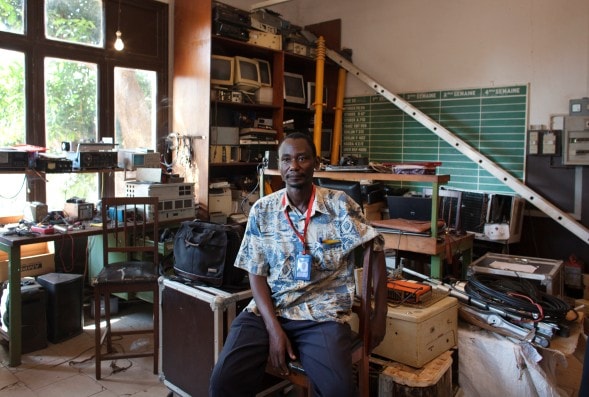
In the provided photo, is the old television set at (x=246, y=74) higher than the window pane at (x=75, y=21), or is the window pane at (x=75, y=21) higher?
the window pane at (x=75, y=21)

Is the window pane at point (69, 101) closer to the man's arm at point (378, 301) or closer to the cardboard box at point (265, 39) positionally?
the cardboard box at point (265, 39)

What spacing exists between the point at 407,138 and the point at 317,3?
6.58ft

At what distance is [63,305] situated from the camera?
11.1ft

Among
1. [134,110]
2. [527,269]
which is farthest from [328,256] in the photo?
[134,110]

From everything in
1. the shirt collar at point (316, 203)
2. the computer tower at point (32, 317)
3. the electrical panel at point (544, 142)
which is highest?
A: the electrical panel at point (544, 142)

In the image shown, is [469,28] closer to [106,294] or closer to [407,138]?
[407,138]

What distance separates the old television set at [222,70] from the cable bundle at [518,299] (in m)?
2.92

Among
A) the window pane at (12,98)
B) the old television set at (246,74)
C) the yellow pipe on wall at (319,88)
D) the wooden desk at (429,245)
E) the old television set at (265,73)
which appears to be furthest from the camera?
the yellow pipe on wall at (319,88)

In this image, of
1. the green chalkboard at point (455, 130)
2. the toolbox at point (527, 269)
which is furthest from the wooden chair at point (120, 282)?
the green chalkboard at point (455, 130)

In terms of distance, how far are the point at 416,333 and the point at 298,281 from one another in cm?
65

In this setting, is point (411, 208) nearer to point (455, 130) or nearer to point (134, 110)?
point (455, 130)

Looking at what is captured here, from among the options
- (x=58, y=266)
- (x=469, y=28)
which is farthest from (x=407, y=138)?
(x=58, y=266)

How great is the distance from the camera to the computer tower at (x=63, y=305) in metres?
→ 3.35

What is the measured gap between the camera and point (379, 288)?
201cm
